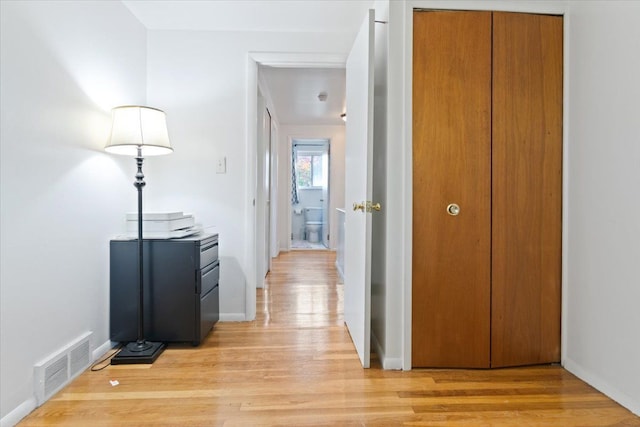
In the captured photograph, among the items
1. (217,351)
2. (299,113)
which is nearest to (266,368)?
(217,351)

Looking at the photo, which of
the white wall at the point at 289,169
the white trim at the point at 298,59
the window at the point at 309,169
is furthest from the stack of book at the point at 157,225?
the window at the point at 309,169

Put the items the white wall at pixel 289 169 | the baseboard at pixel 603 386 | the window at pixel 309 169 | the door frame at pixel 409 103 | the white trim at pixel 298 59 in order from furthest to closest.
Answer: the window at pixel 309 169, the white wall at pixel 289 169, the white trim at pixel 298 59, the door frame at pixel 409 103, the baseboard at pixel 603 386

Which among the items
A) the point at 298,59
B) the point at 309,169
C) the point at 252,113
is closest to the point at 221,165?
the point at 252,113

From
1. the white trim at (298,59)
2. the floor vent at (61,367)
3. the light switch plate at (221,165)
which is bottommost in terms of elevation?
the floor vent at (61,367)

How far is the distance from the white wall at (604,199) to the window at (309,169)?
699cm

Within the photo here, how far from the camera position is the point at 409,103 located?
1.87 meters

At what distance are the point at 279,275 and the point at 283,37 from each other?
2.71 m

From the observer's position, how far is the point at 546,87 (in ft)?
6.31

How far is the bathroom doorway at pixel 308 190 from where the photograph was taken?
8242 millimetres

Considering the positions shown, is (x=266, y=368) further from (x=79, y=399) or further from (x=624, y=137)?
(x=624, y=137)

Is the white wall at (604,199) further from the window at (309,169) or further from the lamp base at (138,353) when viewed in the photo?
the window at (309,169)

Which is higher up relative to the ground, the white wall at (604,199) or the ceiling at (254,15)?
the ceiling at (254,15)

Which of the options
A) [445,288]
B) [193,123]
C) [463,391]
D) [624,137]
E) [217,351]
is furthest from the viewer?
[193,123]

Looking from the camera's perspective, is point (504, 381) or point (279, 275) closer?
point (504, 381)
